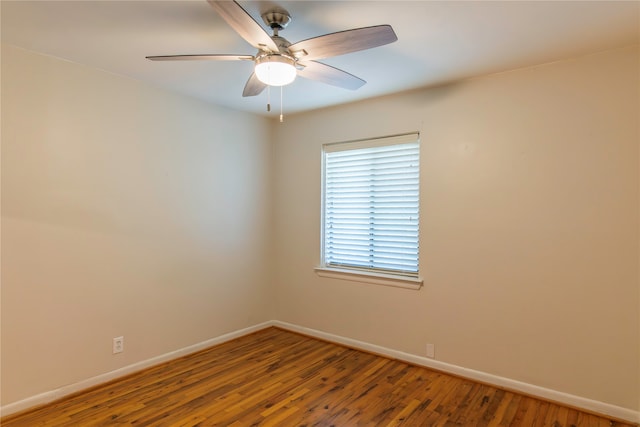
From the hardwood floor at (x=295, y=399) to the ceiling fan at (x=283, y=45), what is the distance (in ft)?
7.21

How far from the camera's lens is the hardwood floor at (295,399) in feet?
7.81

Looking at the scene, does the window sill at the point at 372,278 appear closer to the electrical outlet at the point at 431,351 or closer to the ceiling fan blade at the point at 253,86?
the electrical outlet at the point at 431,351

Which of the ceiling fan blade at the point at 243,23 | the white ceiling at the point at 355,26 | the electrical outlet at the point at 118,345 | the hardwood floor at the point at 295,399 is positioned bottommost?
the hardwood floor at the point at 295,399

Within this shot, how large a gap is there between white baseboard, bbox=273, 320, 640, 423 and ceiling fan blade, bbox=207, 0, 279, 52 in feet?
9.26

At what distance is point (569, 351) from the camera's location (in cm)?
258

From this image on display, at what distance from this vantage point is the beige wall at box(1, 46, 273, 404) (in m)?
2.48

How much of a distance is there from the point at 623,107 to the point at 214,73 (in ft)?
9.60

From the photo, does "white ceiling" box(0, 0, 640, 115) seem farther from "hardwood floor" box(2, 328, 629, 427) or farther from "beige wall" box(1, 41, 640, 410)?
"hardwood floor" box(2, 328, 629, 427)

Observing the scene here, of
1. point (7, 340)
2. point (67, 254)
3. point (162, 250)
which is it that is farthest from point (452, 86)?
point (7, 340)

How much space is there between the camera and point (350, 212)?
3.82m

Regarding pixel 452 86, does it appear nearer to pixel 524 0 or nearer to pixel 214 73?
pixel 524 0

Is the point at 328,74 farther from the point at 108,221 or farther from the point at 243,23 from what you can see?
the point at 108,221

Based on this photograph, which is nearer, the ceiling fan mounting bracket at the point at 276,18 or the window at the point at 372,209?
the ceiling fan mounting bracket at the point at 276,18

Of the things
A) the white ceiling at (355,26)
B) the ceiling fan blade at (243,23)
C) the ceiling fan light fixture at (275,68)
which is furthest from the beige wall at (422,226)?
the ceiling fan blade at (243,23)
